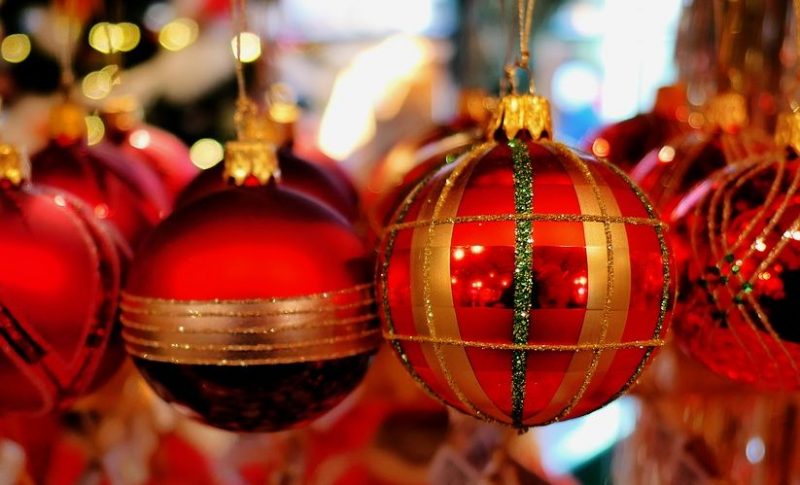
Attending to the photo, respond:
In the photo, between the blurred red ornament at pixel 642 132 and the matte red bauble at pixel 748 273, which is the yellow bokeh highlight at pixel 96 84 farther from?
the matte red bauble at pixel 748 273

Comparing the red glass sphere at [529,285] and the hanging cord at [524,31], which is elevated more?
the hanging cord at [524,31]

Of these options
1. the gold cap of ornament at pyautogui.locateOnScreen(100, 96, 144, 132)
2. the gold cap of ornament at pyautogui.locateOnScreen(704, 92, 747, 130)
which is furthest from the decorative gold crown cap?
the gold cap of ornament at pyautogui.locateOnScreen(100, 96, 144, 132)

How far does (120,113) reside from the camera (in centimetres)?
108

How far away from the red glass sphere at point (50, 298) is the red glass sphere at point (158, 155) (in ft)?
1.02

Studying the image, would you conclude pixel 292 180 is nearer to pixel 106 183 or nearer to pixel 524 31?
pixel 106 183

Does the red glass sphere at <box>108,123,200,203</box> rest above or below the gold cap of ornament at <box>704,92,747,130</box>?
below

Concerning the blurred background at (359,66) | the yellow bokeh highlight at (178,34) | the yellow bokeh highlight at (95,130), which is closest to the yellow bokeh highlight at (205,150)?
the blurred background at (359,66)

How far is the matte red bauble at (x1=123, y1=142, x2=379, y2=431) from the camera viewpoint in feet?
2.17

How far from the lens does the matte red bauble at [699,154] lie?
0.83m

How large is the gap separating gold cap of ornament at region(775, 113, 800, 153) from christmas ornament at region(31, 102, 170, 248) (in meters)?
0.51

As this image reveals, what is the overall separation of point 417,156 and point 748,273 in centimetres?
39

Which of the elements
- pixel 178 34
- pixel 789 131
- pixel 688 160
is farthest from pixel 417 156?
pixel 178 34

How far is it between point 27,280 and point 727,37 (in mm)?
667

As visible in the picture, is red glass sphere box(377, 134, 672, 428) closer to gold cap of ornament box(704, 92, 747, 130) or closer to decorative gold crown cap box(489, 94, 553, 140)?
decorative gold crown cap box(489, 94, 553, 140)
